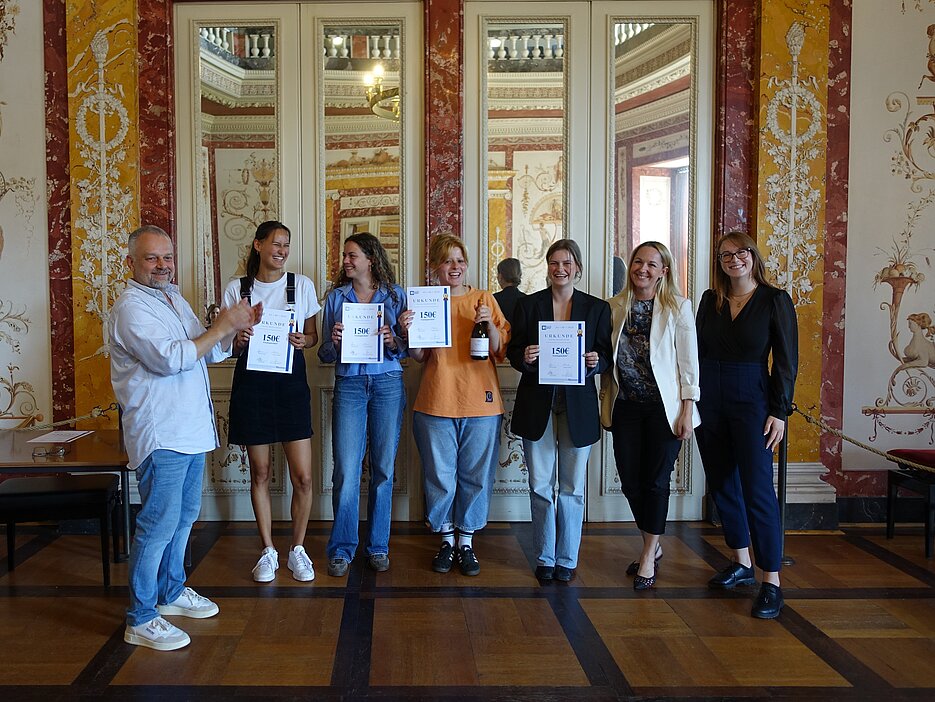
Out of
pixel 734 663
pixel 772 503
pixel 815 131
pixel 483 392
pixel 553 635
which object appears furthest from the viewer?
pixel 815 131

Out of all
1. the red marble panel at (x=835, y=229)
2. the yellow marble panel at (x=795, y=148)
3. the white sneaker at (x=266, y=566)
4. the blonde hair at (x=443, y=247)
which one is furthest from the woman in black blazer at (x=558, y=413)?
the red marble panel at (x=835, y=229)

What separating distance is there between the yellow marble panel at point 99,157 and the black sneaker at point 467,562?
2.40 m

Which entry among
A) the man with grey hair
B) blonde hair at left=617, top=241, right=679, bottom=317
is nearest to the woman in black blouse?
blonde hair at left=617, top=241, right=679, bottom=317

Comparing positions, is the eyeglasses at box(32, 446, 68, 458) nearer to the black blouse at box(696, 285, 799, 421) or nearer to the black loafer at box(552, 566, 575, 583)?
the black loafer at box(552, 566, 575, 583)

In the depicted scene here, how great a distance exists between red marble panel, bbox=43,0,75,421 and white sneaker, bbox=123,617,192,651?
6.81 feet

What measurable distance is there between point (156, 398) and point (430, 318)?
1292 millimetres

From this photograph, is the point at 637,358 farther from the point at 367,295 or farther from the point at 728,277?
the point at 367,295

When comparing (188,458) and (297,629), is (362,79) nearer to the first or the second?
(188,458)

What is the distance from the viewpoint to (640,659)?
289 centimetres

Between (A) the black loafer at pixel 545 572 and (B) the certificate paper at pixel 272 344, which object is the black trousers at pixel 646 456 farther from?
(B) the certificate paper at pixel 272 344

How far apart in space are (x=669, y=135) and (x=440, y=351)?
6.86 ft

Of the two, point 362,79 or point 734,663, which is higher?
point 362,79

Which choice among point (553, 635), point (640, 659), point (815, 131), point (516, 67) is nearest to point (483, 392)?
point (553, 635)

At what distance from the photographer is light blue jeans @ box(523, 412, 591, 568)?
369 centimetres
